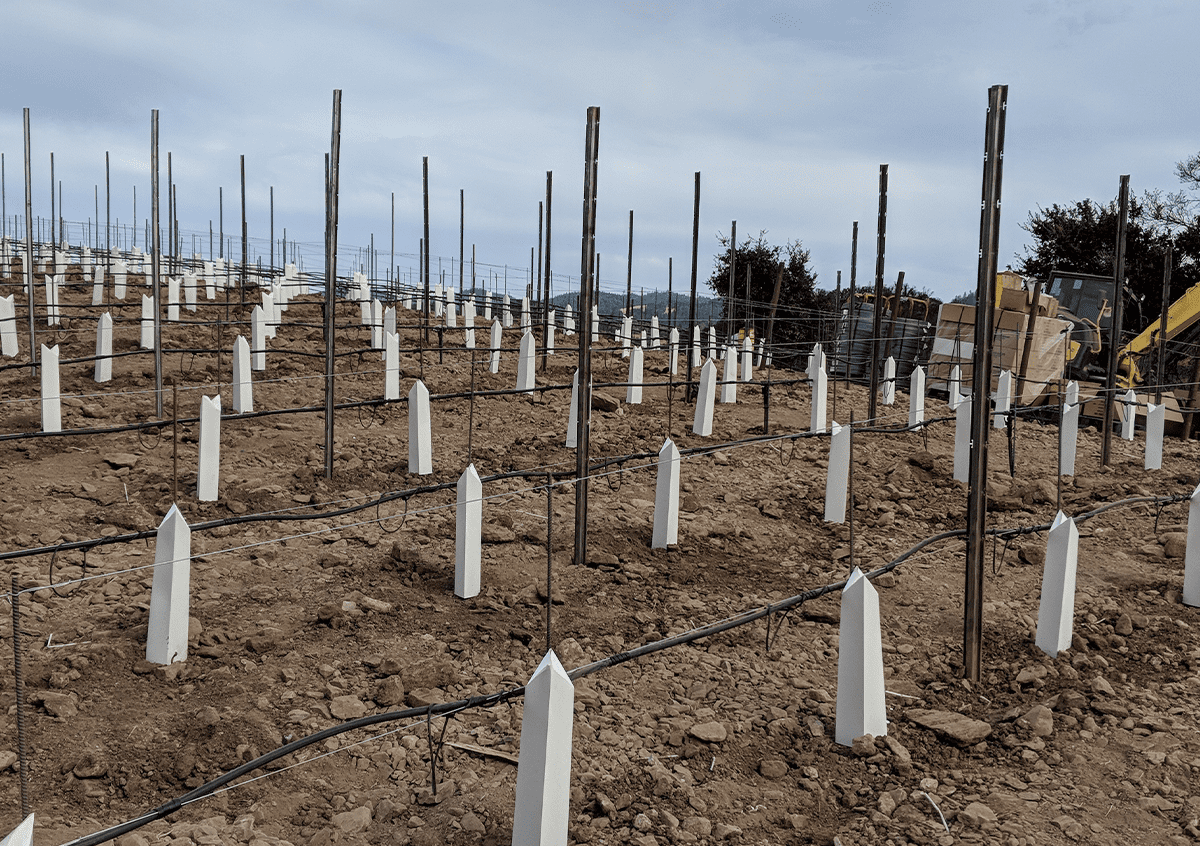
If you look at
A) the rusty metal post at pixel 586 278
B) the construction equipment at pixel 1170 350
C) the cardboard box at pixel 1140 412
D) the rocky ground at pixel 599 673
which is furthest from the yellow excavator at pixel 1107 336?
the rusty metal post at pixel 586 278

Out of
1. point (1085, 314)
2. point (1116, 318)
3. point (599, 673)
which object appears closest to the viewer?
point (599, 673)

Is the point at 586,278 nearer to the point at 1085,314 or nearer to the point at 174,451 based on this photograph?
Answer: the point at 174,451

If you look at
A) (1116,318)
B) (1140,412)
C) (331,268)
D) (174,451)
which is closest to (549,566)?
(174,451)

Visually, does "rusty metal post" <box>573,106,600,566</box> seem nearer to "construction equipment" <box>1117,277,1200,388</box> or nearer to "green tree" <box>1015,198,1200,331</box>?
"construction equipment" <box>1117,277,1200,388</box>

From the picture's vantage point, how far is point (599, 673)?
5883mm

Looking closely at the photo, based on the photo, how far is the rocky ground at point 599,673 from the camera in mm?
4445

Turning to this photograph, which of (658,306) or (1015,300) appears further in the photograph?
(658,306)

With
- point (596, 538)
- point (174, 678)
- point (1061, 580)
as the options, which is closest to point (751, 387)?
point (596, 538)

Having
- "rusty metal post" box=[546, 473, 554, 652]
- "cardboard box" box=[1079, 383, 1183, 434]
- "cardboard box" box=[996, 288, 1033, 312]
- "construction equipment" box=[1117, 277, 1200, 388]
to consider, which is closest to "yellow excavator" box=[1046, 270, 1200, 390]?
"construction equipment" box=[1117, 277, 1200, 388]

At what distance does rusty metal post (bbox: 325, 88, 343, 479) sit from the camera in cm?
992

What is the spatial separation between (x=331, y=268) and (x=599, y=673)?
18.9ft

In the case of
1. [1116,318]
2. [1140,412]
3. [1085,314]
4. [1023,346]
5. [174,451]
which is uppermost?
[1085,314]

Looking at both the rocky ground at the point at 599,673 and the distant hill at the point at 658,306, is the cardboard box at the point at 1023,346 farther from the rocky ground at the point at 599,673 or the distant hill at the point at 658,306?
the rocky ground at the point at 599,673

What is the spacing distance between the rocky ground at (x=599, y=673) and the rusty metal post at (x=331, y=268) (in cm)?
57
